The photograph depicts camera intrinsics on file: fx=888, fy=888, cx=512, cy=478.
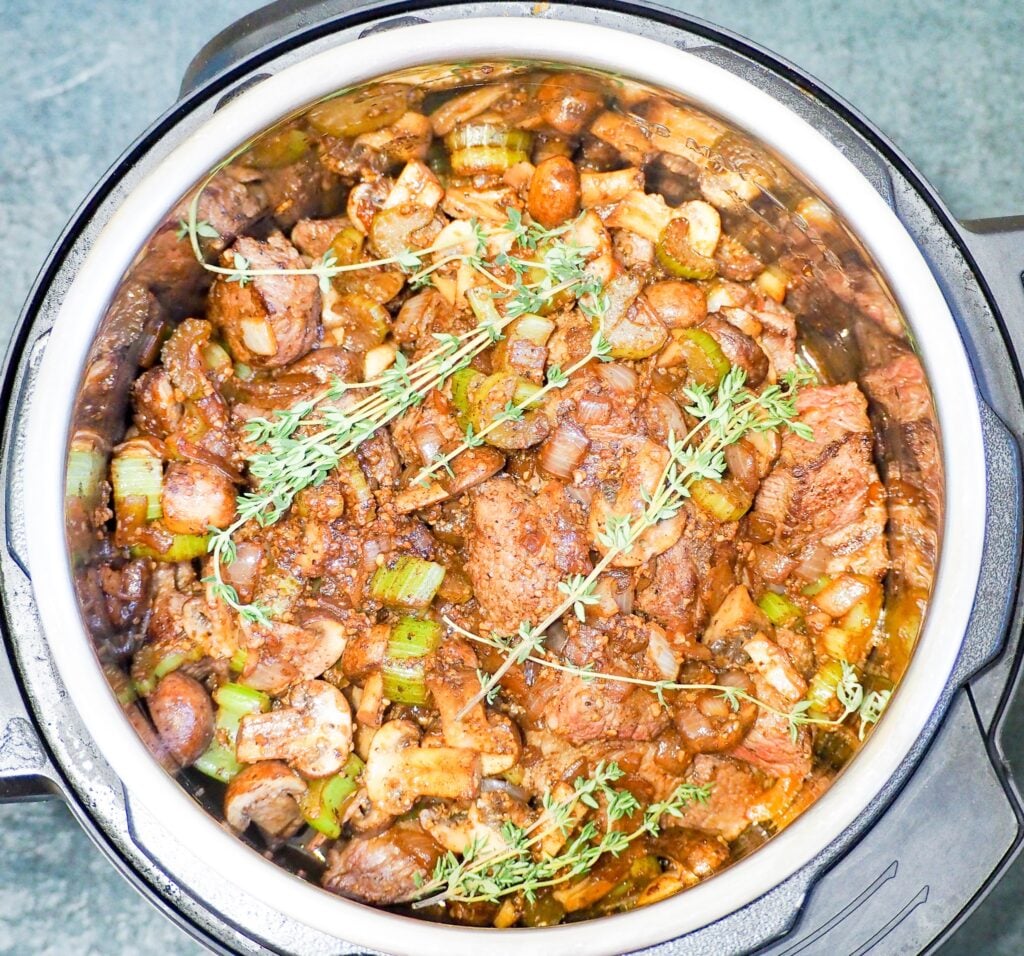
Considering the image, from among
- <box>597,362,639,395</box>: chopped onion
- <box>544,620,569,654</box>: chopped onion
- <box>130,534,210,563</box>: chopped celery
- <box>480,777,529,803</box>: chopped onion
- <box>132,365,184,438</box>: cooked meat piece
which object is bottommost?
<box>480,777,529,803</box>: chopped onion

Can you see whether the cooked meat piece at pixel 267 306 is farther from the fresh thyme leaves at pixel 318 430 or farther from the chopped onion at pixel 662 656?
the chopped onion at pixel 662 656

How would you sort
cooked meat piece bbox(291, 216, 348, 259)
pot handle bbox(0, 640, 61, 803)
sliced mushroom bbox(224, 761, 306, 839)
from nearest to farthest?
pot handle bbox(0, 640, 61, 803)
sliced mushroom bbox(224, 761, 306, 839)
cooked meat piece bbox(291, 216, 348, 259)

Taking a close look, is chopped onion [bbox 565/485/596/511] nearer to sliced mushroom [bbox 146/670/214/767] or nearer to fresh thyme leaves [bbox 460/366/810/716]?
fresh thyme leaves [bbox 460/366/810/716]

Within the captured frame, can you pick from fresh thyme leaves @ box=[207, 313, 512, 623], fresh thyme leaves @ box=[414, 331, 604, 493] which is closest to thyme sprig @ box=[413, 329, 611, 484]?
fresh thyme leaves @ box=[414, 331, 604, 493]

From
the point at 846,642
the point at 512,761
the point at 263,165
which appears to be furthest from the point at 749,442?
the point at 263,165

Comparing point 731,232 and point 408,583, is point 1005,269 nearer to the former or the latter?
point 731,232

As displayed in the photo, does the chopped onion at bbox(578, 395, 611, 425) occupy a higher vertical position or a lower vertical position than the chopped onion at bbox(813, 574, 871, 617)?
higher

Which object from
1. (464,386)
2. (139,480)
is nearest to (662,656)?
(464,386)

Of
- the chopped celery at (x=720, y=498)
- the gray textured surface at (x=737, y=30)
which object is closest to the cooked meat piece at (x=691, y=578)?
the chopped celery at (x=720, y=498)
